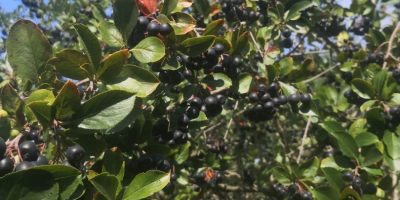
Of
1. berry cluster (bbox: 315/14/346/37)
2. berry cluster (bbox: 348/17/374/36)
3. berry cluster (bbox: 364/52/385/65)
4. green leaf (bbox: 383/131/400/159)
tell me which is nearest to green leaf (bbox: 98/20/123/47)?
green leaf (bbox: 383/131/400/159)

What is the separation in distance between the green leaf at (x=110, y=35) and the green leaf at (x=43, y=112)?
0.55m

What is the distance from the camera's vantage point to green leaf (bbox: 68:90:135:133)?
1.18 m

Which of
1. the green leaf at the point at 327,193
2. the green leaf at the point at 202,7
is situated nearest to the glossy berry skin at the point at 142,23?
the green leaf at the point at 202,7

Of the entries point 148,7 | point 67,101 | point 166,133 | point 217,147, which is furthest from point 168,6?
point 217,147

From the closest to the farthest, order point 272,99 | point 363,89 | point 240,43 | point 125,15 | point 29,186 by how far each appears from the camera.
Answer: point 29,186 → point 125,15 → point 240,43 → point 272,99 → point 363,89

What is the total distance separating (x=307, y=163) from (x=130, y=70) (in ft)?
4.41

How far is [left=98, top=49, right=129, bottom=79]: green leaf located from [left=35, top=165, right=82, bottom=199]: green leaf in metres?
0.41

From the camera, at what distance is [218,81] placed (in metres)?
1.83

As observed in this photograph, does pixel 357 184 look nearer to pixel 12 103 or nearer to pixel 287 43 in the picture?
pixel 287 43

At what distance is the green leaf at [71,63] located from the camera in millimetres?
1349

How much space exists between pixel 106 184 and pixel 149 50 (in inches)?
21.9

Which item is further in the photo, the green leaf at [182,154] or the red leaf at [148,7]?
the green leaf at [182,154]

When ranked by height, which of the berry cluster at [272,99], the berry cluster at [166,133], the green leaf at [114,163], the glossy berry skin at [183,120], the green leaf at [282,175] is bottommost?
the green leaf at [282,175]

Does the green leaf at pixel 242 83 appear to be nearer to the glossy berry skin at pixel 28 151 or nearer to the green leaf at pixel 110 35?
the green leaf at pixel 110 35
